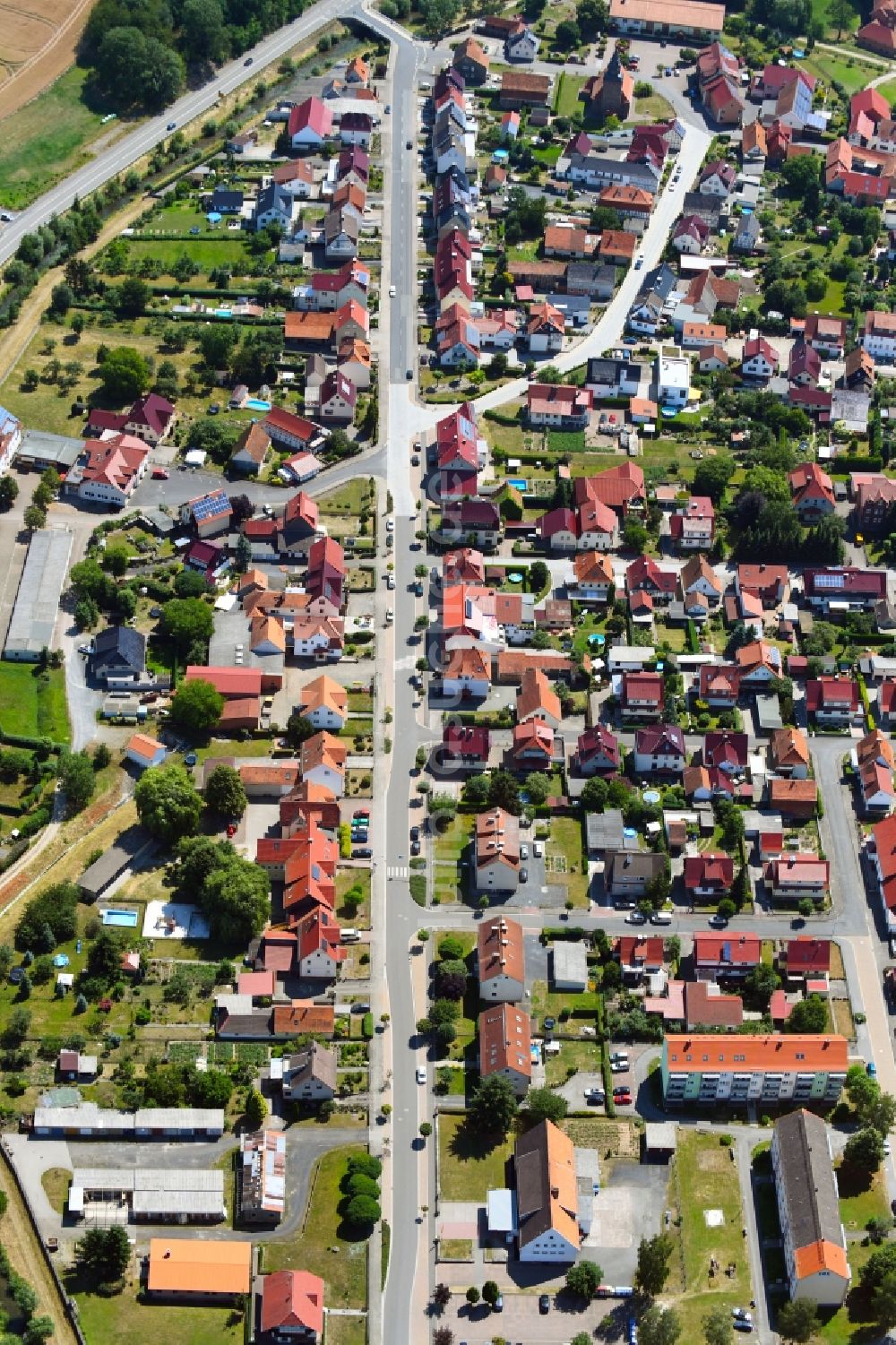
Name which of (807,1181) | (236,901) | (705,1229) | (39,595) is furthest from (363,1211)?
(39,595)

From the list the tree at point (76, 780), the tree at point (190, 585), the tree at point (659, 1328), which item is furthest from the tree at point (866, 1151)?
the tree at point (190, 585)

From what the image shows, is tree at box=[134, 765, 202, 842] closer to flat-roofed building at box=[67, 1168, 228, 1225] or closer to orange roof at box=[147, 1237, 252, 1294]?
flat-roofed building at box=[67, 1168, 228, 1225]

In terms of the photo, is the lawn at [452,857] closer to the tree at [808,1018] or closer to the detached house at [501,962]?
the detached house at [501,962]

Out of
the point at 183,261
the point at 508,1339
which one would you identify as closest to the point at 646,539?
the point at 183,261

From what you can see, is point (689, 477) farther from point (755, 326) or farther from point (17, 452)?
point (17, 452)

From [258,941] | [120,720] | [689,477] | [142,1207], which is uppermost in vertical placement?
[689,477]

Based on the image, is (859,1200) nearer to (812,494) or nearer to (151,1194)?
(151,1194)
